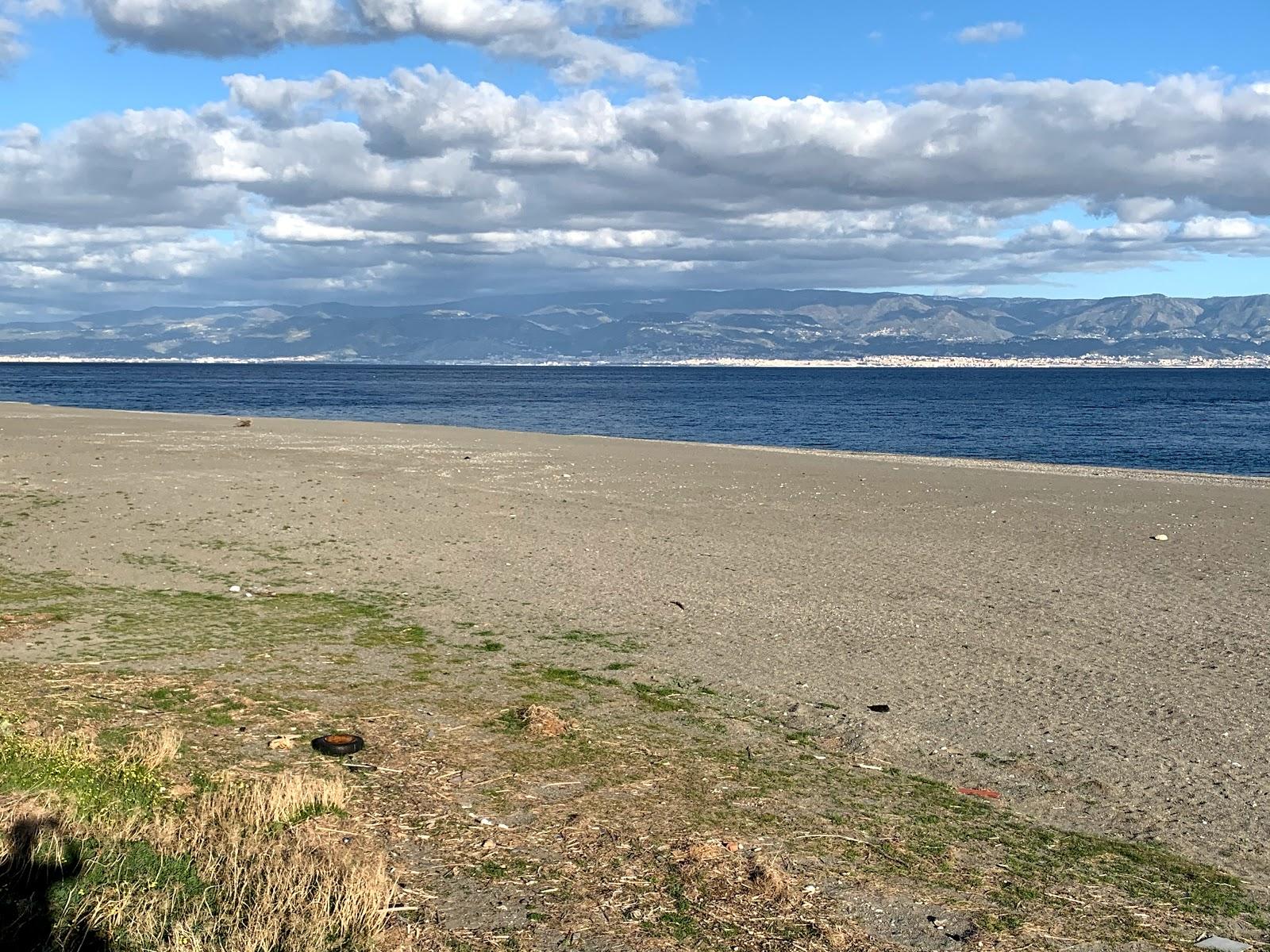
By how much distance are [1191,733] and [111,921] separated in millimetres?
7315

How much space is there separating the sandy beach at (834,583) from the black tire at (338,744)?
1.75m

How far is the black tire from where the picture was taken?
7145 millimetres

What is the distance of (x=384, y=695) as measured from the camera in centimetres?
864

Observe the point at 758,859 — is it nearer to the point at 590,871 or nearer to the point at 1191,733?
the point at 590,871

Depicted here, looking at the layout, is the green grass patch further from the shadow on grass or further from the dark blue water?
the dark blue water

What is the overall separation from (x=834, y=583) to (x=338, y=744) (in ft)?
26.4

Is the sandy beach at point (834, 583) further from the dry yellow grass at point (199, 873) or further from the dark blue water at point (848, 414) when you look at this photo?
the dark blue water at point (848, 414)

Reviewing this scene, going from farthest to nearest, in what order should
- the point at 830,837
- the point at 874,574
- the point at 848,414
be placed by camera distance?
the point at 848,414, the point at 874,574, the point at 830,837

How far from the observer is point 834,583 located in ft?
45.9

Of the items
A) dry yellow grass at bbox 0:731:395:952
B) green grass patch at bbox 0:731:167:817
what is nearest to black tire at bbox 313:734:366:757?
dry yellow grass at bbox 0:731:395:952

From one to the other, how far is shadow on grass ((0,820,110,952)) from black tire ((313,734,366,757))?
1.81 meters

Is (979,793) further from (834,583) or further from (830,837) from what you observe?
(834,583)

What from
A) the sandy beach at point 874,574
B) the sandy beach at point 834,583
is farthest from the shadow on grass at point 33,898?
the sandy beach at point 874,574

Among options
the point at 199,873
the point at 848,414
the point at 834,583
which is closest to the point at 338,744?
the point at 199,873
